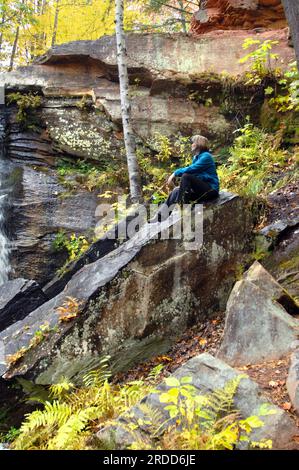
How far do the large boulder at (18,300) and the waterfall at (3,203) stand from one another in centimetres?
312

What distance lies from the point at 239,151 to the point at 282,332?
22.7 feet

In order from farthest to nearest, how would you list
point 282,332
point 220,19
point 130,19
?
1. point 130,19
2. point 220,19
3. point 282,332

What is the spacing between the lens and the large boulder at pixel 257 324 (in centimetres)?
491

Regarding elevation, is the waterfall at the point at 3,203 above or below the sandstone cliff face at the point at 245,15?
below

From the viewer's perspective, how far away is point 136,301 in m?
6.40

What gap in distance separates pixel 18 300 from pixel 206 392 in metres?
5.01

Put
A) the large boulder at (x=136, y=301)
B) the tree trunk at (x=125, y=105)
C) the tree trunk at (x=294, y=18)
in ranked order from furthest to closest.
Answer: the tree trunk at (x=125, y=105), the large boulder at (x=136, y=301), the tree trunk at (x=294, y=18)

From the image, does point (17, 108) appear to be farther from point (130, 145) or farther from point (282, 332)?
point (282, 332)

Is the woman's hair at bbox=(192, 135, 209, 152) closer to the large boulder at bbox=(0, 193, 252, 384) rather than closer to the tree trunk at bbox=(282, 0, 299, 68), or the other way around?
the large boulder at bbox=(0, 193, 252, 384)

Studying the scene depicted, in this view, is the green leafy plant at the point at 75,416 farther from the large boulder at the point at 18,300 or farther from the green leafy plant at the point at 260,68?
the green leafy plant at the point at 260,68

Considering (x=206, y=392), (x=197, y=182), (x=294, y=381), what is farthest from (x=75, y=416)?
(x=197, y=182)

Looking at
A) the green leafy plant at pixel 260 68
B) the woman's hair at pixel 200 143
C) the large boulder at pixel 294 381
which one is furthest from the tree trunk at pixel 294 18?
the green leafy plant at pixel 260 68

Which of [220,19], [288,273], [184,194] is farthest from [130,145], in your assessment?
[220,19]

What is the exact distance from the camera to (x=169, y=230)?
6781mm
